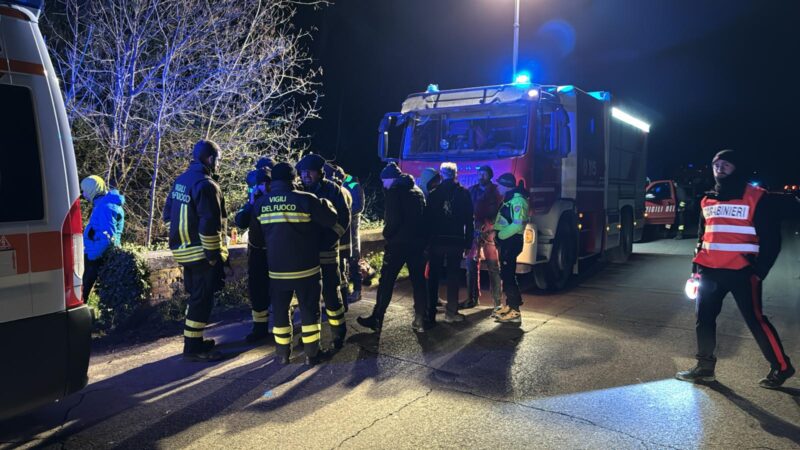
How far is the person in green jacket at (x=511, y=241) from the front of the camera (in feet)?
19.7

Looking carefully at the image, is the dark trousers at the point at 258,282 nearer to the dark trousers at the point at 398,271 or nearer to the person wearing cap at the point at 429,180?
the dark trousers at the point at 398,271

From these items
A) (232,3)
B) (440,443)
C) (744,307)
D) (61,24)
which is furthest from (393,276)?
(61,24)

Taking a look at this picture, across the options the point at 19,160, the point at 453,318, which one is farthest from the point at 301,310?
the point at 19,160

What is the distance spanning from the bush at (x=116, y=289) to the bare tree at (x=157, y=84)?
2.50m

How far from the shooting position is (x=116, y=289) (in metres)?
5.44

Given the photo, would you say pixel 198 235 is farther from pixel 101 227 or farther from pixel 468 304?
pixel 468 304

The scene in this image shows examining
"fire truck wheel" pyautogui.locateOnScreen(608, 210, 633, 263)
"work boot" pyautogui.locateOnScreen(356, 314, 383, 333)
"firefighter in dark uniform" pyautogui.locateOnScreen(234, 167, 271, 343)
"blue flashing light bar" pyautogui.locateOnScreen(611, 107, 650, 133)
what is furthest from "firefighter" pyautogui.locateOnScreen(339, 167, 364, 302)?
"fire truck wheel" pyautogui.locateOnScreen(608, 210, 633, 263)

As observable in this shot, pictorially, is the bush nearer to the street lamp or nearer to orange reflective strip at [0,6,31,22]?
orange reflective strip at [0,6,31,22]

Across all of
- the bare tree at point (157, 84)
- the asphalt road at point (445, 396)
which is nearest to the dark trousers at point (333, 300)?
the asphalt road at point (445, 396)

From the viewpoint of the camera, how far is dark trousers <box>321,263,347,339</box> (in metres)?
4.94

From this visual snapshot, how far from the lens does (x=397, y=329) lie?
5754 mm

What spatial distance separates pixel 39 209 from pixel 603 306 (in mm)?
6369

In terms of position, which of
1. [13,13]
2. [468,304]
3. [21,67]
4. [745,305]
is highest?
[13,13]

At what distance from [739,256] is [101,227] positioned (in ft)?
18.9
